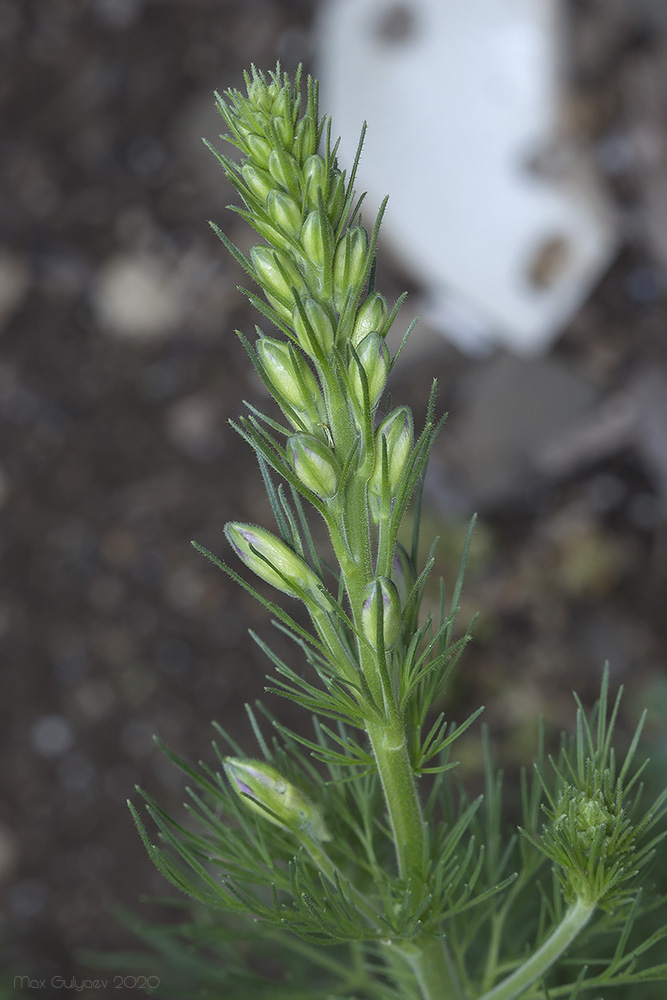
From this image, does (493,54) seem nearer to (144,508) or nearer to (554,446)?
(554,446)

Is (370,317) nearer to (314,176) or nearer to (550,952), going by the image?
(314,176)

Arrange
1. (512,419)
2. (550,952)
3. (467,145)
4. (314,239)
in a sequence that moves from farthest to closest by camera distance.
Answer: (467,145) → (512,419) → (550,952) → (314,239)

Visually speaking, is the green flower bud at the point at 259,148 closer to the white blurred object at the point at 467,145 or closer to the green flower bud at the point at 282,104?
the green flower bud at the point at 282,104

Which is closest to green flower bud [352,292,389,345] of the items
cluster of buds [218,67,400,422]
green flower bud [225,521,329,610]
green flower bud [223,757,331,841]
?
cluster of buds [218,67,400,422]

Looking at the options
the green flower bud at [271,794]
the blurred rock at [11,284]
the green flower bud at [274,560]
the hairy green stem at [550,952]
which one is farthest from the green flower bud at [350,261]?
the blurred rock at [11,284]

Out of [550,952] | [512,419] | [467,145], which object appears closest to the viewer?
[550,952]

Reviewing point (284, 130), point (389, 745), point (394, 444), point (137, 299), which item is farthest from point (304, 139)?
point (137, 299)

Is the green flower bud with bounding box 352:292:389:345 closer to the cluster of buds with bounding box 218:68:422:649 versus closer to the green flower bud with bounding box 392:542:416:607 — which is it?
the cluster of buds with bounding box 218:68:422:649
